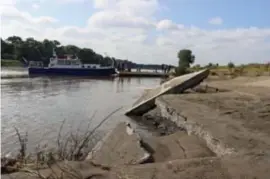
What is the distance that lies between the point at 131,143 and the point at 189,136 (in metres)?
2.31

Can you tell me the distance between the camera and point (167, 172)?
515 cm

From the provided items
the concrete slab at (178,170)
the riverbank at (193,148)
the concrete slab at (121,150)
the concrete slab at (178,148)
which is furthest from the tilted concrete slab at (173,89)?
the concrete slab at (178,170)

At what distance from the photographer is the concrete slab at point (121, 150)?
652 cm

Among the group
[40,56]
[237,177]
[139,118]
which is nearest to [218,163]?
[237,177]

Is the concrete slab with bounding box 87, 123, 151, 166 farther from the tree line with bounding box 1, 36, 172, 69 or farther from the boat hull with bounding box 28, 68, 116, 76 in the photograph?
the tree line with bounding box 1, 36, 172, 69

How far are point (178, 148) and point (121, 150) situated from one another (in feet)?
4.60

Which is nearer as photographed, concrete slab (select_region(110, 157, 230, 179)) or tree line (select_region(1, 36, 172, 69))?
concrete slab (select_region(110, 157, 230, 179))

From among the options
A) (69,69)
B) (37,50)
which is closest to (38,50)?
(37,50)

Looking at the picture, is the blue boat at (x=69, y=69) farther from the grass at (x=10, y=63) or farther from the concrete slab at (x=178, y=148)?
the concrete slab at (x=178, y=148)

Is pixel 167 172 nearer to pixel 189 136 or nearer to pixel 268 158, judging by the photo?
pixel 268 158

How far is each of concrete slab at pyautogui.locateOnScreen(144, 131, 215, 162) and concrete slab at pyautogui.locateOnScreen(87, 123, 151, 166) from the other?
1.26 feet

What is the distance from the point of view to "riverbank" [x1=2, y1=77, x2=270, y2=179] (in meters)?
5.18

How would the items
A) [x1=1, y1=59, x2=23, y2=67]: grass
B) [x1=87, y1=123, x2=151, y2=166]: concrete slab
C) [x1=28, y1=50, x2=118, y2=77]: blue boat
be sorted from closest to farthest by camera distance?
[x1=87, y1=123, x2=151, y2=166]: concrete slab, [x1=28, y1=50, x2=118, y2=77]: blue boat, [x1=1, y1=59, x2=23, y2=67]: grass

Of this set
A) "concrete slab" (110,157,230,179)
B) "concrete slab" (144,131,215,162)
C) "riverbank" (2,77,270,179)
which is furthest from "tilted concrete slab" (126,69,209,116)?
"concrete slab" (110,157,230,179)
